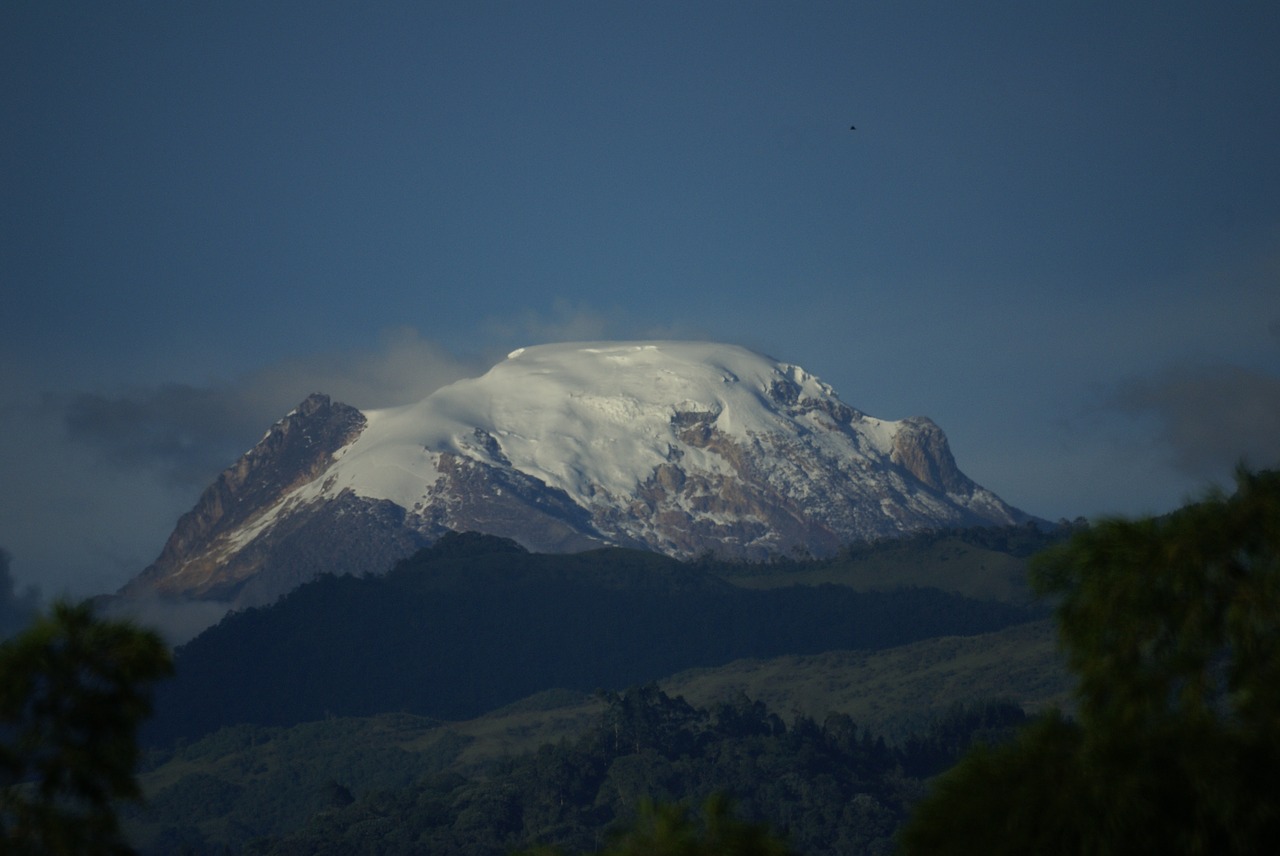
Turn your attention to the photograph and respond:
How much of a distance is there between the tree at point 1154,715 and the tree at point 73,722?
45.4ft

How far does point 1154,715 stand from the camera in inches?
1102

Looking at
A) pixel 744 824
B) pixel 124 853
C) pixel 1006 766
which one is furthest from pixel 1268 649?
pixel 124 853

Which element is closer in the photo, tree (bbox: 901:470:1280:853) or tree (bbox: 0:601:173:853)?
tree (bbox: 901:470:1280:853)

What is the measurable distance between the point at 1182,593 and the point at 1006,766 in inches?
173

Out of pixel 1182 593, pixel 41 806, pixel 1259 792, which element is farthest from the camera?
pixel 1182 593

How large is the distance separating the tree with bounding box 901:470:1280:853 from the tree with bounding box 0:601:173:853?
13829mm

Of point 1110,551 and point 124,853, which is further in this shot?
point 1110,551

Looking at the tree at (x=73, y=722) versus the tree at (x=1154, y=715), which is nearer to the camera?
the tree at (x=1154, y=715)

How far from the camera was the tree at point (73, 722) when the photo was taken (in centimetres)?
2678

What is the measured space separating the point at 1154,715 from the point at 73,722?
18666mm

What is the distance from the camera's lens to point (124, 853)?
27.1 meters

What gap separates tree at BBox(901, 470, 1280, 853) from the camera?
24953 millimetres

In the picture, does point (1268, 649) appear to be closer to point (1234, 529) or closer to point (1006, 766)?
point (1234, 529)

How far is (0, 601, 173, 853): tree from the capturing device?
2678 centimetres
